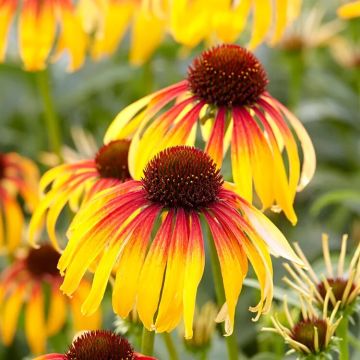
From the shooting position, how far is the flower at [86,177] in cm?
112

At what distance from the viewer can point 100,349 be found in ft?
2.91

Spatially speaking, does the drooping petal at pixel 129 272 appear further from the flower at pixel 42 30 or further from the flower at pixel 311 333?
the flower at pixel 42 30

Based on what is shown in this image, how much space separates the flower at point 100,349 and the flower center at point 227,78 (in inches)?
12.4

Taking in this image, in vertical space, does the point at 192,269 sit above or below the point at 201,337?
above

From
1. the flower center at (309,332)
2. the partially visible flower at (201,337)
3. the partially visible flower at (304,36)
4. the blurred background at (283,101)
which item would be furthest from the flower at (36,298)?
the partially visible flower at (304,36)

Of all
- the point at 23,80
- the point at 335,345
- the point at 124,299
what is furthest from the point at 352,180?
the point at 124,299

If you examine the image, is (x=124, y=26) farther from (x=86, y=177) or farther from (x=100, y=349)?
(x=100, y=349)

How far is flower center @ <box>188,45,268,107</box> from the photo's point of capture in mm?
1111

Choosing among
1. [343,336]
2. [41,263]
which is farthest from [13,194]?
[343,336]

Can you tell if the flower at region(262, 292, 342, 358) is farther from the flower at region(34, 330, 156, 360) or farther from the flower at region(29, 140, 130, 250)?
the flower at region(29, 140, 130, 250)

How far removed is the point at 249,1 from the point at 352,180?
67 cm

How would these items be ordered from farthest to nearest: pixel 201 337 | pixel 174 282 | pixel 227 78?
1. pixel 201 337
2. pixel 227 78
3. pixel 174 282

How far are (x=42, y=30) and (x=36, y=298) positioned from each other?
42 centimetres

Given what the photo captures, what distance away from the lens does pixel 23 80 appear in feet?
7.79
